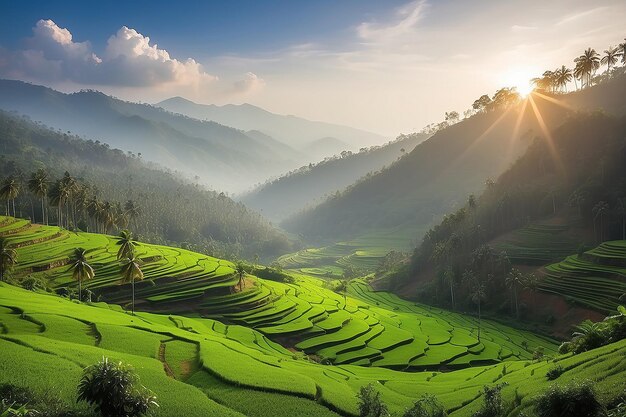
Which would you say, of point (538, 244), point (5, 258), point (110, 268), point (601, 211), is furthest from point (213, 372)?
point (601, 211)

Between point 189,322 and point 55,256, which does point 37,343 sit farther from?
point 55,256

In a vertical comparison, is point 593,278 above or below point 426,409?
below

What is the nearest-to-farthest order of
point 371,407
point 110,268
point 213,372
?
point 371,407 → point 213,372 → point 110,268

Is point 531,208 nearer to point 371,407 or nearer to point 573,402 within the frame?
point 371,407

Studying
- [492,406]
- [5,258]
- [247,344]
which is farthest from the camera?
[5,258]

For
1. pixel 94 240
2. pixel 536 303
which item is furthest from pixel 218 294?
pixel 536 303

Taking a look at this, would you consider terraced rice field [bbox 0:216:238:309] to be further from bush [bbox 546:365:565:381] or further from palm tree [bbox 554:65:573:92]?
palm tree [bbox 554:65:573:92]

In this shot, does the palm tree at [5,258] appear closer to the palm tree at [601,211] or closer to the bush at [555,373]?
the bush at [555,373]
